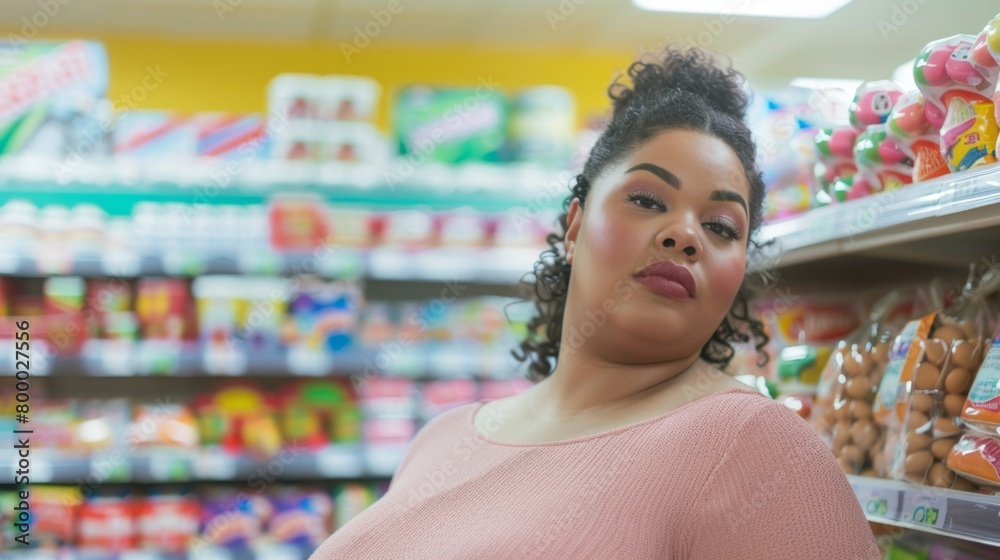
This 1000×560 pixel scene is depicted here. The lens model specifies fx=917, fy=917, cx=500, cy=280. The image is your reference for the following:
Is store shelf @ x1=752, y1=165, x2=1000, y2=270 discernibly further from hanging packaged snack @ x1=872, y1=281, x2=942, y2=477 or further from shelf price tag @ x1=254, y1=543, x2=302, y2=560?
shelf price tag @ x1=254, y1=543, x2=302, y2=560

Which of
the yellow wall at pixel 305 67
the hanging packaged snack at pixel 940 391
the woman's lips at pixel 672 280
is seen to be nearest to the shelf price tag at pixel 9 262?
the yellow wall at pixel 305 67

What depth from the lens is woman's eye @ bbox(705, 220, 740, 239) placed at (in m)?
1.29

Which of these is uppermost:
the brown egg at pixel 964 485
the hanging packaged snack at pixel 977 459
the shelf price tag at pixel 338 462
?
the hanging packaged snack at pixel 977 459

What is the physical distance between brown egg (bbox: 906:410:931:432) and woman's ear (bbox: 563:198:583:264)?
0.57 metres

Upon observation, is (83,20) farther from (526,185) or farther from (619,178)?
(619,178)

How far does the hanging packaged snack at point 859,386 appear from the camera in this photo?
1469mm

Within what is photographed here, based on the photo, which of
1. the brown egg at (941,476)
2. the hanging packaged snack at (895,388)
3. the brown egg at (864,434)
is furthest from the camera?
the brown egg at (864,434)

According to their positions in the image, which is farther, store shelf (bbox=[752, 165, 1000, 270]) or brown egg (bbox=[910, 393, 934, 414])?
brown egg (bbox=[910, 393, 934, 414])

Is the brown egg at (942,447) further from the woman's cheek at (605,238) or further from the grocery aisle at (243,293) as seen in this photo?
the grocery aisle at (243,293)

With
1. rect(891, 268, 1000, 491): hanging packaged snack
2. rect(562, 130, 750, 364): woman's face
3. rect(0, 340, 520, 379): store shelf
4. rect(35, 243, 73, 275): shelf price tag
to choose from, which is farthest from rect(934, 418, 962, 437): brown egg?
rect(35, 243, 73, 275): shelf price tag

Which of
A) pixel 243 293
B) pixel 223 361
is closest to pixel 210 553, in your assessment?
pixel 223 361

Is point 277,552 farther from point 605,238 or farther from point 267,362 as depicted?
point 605,238

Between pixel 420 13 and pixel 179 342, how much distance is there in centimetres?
232

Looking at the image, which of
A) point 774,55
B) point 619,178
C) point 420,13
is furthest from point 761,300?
point 774,55
